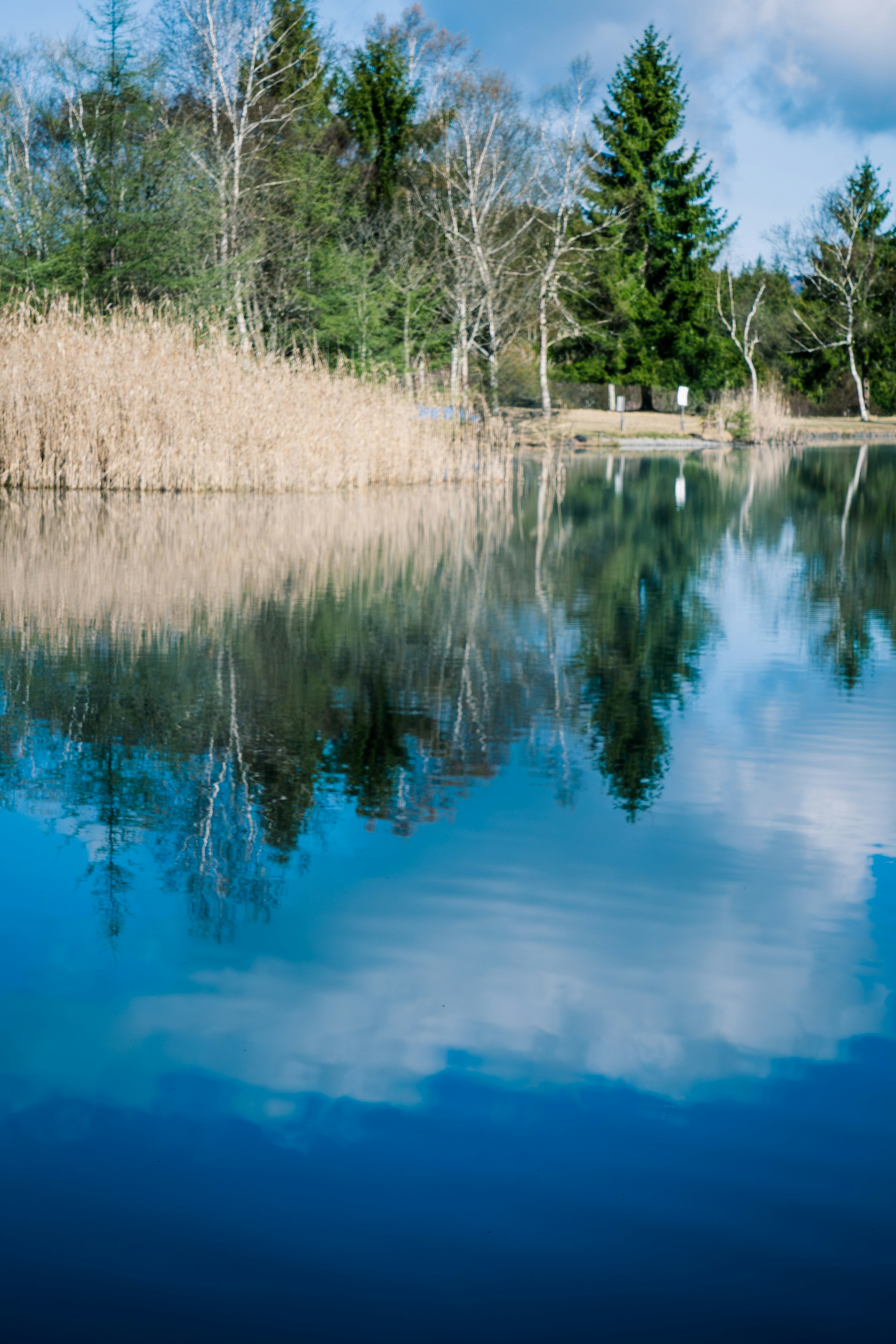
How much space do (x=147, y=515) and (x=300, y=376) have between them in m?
5.21

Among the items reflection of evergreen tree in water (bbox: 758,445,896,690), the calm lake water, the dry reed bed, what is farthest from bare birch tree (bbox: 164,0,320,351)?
the calm lake water

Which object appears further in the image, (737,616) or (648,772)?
(737,616)

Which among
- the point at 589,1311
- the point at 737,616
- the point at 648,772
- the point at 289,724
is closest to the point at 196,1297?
the point at 589,1311

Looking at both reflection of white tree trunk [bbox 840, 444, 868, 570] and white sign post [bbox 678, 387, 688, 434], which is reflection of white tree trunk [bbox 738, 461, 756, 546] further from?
white sign post [bbox 678, 387, 688, 434]

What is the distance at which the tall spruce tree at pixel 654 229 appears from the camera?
4834 centimetres

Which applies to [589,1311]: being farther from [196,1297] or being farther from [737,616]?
[737,616]

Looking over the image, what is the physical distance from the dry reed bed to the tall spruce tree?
111 ft

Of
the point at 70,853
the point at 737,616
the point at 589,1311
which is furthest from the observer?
the point at 737,616

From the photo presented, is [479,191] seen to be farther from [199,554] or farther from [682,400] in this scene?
[199,554]

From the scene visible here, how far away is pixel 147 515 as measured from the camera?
44.8ft

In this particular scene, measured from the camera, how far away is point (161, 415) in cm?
1672

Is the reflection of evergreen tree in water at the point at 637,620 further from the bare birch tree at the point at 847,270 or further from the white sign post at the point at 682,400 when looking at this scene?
the bare birch tree at the point at 847,270

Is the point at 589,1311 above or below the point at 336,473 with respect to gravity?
below

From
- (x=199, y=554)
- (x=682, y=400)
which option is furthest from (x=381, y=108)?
(x=199, y=554)
